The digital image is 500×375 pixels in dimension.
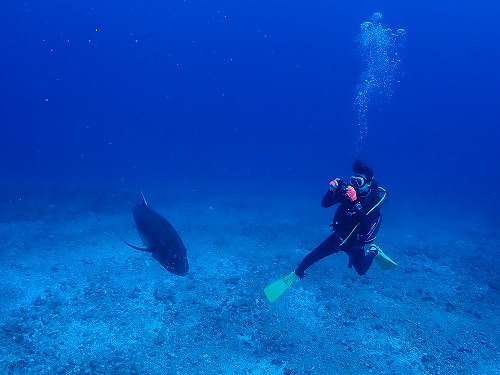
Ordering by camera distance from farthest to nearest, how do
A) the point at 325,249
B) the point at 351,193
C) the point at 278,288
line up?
the point at 278,288 < the point at 325,249 < the point at 351,193

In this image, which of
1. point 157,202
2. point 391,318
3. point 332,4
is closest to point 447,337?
point 391,318

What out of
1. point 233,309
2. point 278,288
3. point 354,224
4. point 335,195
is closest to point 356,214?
point 354,224

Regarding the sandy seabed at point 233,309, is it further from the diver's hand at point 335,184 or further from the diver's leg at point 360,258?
the diver's hand at point 335,184

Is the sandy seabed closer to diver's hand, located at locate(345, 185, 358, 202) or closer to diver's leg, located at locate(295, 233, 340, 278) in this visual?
diver's leg, located at locate(295, 233, 340, 278)

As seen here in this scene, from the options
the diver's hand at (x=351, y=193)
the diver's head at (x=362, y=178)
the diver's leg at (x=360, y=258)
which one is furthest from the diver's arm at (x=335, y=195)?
the diver's leg at (x=360, y=258)

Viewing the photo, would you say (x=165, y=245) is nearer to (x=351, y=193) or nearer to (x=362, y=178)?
(x=351, y=193)

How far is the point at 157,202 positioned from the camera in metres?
17.8

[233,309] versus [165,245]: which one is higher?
[165,245]

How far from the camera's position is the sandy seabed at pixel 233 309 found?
5.93m

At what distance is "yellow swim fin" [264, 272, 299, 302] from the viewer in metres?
6.51

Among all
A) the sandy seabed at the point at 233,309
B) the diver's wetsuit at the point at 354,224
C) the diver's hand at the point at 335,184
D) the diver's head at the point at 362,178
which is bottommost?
the sandy seabed at the point at 233,309

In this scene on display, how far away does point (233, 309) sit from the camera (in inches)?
283

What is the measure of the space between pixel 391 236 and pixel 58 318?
12074 mm

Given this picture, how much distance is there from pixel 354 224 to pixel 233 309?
3169mm
